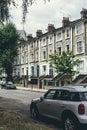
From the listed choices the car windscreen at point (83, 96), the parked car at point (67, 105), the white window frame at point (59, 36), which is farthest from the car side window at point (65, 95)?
the white window frame at point (59, 36)

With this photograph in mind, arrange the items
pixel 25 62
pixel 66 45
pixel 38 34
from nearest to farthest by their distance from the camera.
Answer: pixel 66 45 < pixel 38 34 < pixel 25 62

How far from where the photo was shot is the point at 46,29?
66375 millimetres

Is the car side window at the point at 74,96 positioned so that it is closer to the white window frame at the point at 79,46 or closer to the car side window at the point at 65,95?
the car side window at the point at 65,95

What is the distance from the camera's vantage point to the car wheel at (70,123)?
38.1 feet

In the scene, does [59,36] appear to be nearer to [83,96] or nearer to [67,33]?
[67,33]

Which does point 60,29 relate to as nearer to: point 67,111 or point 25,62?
point 25,62

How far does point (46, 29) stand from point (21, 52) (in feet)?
51.8

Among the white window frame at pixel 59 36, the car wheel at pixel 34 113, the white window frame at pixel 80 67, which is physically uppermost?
the white window frame at pixel 59 36

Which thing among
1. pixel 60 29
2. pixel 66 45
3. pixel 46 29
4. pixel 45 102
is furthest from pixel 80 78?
pixel 45 102

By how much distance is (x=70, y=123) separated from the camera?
11.9 m

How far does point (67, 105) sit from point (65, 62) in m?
40.4

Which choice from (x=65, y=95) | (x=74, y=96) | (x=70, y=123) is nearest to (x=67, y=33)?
(x=65, y=95)

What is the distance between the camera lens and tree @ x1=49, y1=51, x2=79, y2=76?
5176 cm

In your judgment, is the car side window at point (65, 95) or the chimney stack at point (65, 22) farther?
the chimney stack at point (65, 22)
